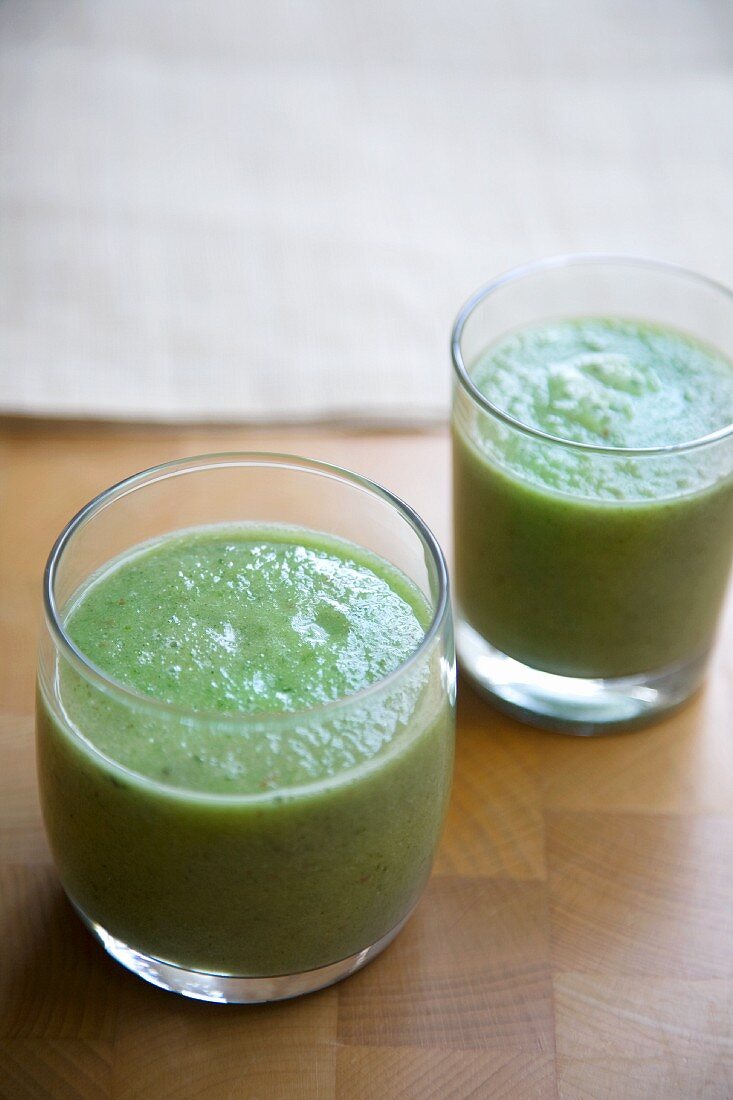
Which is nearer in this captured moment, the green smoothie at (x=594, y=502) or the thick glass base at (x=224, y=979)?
the thick glass base at (x=224, y=979)

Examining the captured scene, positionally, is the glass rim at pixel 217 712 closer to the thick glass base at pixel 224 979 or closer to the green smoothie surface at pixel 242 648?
the green smoothie surface at pixel 242 648

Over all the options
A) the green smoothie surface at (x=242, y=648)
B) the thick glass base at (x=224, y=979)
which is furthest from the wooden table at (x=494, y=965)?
the green smoothie surface at (x=242, y=648)

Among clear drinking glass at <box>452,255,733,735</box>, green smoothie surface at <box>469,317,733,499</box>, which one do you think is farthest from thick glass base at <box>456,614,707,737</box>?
green smoothie surface at <box>469,317,733,499</box>

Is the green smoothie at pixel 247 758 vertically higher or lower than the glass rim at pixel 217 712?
lower

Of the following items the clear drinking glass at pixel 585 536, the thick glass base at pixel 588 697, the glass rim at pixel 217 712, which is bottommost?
the thick glass base at pixel 588 697

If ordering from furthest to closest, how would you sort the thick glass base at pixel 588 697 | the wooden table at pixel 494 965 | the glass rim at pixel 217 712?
the thick glass base at pixel 588 697 < the wooden table at pixel 494 965 < the glass rim at pixel 217 712

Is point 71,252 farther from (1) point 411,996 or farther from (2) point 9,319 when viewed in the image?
(1) point 411,996

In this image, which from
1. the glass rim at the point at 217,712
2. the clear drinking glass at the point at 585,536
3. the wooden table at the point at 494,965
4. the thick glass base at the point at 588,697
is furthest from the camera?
the thick glass base at the point at 588,697
